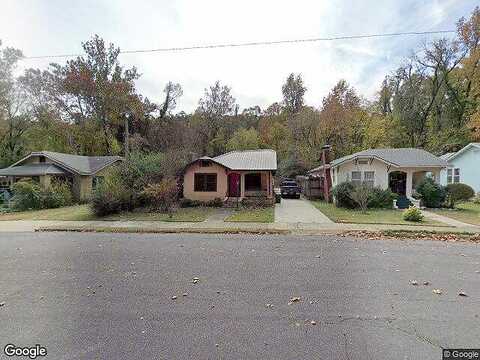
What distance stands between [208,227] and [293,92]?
127 ft

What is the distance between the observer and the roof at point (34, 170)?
76.6ft

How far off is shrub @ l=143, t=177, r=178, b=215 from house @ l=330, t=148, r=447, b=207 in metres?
12.7

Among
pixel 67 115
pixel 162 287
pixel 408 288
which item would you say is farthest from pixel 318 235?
pixel 67 115

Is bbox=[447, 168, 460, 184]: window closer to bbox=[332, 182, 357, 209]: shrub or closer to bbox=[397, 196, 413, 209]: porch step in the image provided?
bbox=[397, 196, 413, 209]: porch step

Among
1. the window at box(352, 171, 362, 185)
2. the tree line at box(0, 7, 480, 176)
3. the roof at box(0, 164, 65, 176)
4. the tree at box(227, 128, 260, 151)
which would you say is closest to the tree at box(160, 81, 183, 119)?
the tree line at box(0, 7, 480, 176)

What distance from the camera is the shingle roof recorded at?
22125 mm

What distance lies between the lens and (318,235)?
11.2 m

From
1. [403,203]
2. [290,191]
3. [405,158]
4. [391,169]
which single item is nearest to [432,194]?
[403,203]

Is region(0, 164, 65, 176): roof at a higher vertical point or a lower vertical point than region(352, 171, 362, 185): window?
higher

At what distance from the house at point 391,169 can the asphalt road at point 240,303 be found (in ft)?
46.0

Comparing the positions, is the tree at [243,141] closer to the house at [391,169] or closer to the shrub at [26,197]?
the house at [391,169]

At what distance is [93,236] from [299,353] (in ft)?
33.3

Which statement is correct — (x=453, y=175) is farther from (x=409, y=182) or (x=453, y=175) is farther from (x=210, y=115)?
(x=210, y=115)

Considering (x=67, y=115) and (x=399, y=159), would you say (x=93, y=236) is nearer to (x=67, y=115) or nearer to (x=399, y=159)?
(x=399, y=159)
